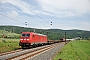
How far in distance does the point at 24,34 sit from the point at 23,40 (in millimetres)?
1737

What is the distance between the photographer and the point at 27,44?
34.4 meters

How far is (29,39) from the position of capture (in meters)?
34.8

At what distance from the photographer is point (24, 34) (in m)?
35.9

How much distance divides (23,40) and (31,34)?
2.37 meters

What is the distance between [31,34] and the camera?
118 feet

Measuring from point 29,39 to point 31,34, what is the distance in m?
Answer: 1.55

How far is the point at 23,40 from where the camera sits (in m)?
34.6

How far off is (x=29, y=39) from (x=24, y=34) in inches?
73.0

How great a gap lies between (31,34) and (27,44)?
262 centimetres

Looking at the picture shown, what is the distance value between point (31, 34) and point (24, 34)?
1.49 meters
